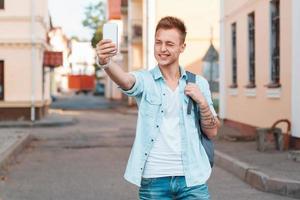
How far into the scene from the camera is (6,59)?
79.8 feet

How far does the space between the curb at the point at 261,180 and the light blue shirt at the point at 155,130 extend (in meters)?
5.06

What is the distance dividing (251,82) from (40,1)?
433 inches

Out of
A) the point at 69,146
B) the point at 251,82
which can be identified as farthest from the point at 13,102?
the point at 251,82

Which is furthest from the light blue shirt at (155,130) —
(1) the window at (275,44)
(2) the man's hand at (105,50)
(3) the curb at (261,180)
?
(1) the window at (275,44)

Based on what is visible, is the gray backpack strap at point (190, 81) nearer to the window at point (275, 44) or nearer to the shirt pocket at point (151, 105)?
the shirt pocket at point (151, 105)

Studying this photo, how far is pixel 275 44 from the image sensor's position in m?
14.4

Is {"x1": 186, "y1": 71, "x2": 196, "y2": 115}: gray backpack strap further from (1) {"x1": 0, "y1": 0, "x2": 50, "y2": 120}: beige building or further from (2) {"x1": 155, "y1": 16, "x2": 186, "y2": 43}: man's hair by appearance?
(1) {"x1": 0, "y1": 0, "x2": 50, "y2": 120}: beige building

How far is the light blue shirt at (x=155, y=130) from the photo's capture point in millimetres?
3734

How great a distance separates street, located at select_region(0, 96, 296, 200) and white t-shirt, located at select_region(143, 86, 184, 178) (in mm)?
4944

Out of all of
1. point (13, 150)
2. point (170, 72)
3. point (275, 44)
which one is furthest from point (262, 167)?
point (170, 72)

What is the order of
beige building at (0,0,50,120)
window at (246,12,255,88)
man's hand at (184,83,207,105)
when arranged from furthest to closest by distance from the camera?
beige building at (0,0,50,120)
window at (246,12,255,88)
man's hand at (184,83,207,105)

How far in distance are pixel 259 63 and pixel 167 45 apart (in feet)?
40.2

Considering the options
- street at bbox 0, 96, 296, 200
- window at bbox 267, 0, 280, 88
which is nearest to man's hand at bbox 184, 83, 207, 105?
street at bbox 0, 96, 296, 200

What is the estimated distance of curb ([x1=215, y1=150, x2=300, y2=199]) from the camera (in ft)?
28.3
